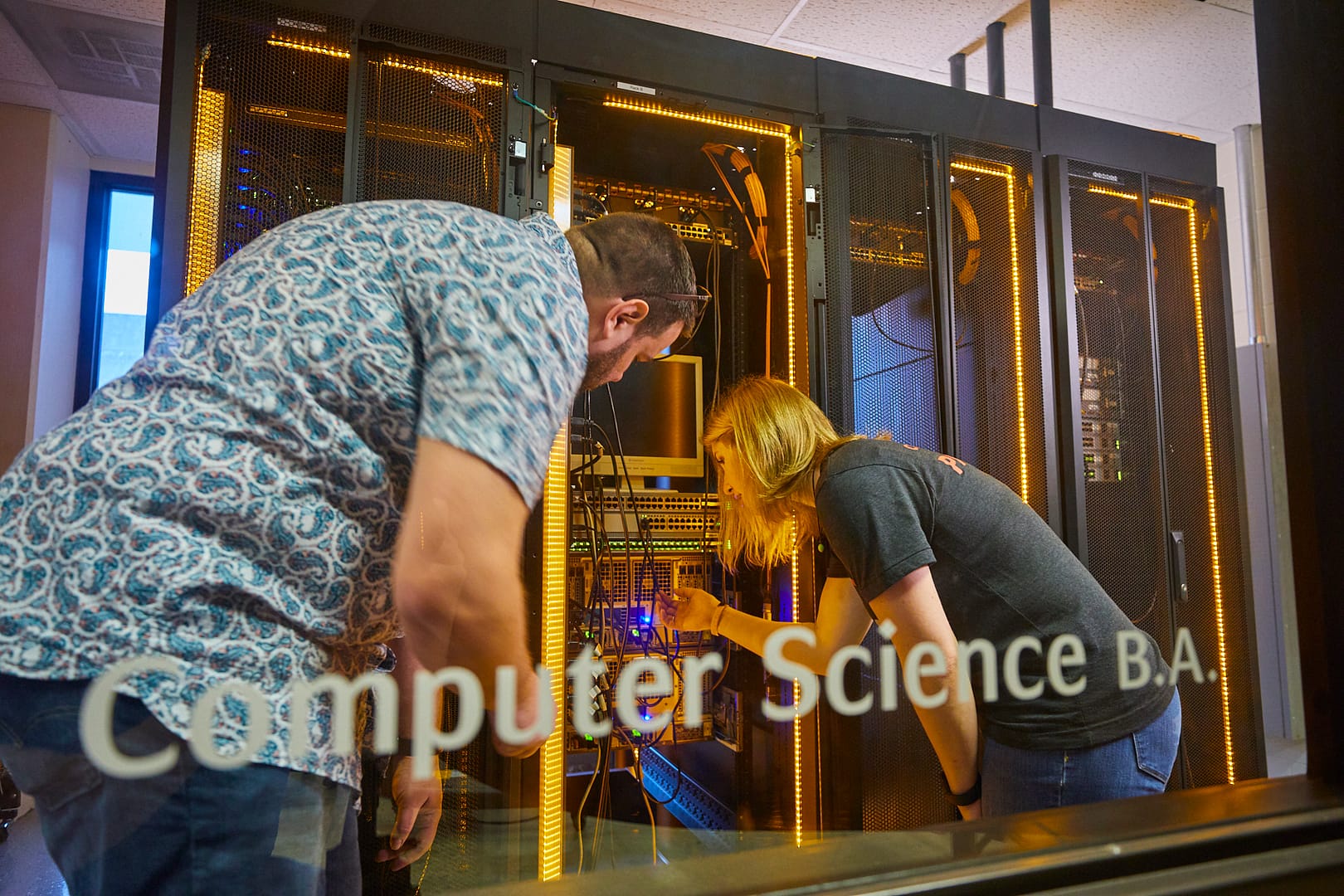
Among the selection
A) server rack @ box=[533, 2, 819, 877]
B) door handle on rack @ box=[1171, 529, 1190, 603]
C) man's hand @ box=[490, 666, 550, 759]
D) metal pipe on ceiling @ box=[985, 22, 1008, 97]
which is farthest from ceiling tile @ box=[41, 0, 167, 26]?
door handle on rack @ box=[1171, 529, 1190, 603]

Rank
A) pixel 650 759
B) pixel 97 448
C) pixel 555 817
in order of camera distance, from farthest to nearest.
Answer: pixel 650 759
pixel 555 817
pixel 97 448

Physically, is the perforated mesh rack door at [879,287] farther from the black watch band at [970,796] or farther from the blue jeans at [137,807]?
the blue jeans at [137,807]

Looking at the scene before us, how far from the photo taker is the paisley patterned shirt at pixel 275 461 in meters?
0.59

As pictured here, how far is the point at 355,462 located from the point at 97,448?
7.7 inches

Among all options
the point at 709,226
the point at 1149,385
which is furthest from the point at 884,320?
the point at 1149,385

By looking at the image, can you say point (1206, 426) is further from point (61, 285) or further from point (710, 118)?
point (61, 285)

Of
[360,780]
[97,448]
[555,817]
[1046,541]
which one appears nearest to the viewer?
[97,448]

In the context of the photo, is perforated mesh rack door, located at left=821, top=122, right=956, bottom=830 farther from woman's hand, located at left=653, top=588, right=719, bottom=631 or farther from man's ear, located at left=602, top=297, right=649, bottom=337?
man's ear, located at left=602, top=297, right=649, bottom=337

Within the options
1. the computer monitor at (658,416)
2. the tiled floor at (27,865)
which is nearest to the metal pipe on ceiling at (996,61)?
the computer monitor at (658,416)

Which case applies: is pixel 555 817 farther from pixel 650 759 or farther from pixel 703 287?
pixel 703 287

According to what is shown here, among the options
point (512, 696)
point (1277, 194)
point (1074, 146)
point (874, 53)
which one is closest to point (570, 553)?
point (512, 696)

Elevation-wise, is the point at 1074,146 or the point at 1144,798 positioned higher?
the point at 1074,146

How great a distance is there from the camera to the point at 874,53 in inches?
75.5

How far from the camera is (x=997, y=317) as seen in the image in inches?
74.4
